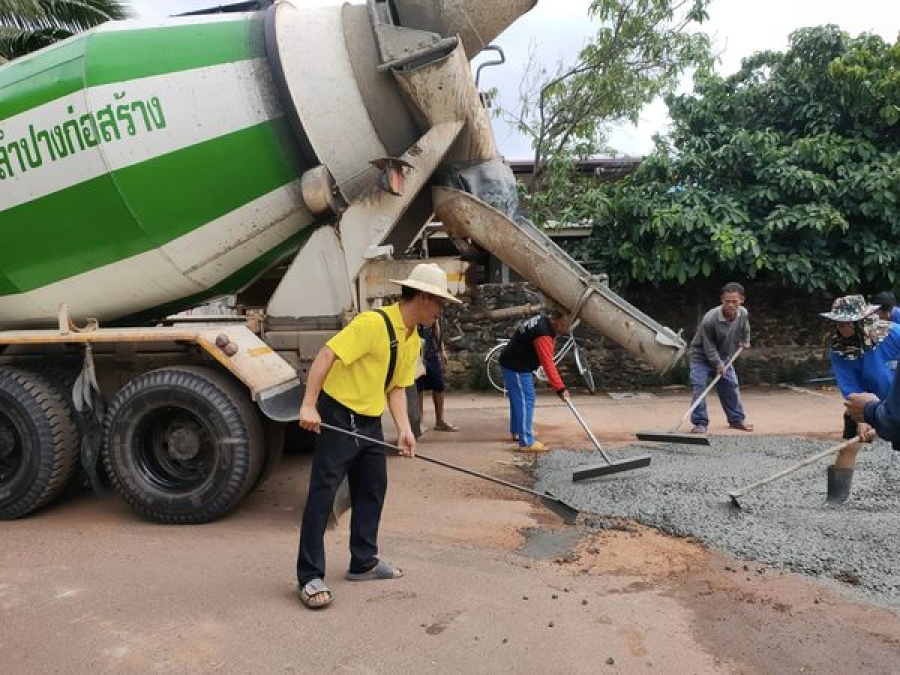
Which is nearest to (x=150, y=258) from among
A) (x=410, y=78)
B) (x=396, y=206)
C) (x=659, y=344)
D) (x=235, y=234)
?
(x=235, y=234)

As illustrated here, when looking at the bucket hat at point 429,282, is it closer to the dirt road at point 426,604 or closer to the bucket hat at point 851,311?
the dirt road at point 426,604

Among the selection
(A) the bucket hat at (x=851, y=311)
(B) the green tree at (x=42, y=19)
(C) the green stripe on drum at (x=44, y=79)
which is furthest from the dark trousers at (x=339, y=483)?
(B) the green tree at (x=42, y=19)

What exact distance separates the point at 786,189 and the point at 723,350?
3.42 meters

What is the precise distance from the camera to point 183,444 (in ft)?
14.4

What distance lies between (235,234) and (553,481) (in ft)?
9.22

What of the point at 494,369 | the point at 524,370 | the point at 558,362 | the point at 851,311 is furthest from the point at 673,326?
the point at 851,311

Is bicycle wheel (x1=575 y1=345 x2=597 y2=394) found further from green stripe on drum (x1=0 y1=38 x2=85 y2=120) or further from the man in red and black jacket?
green stripe on drum (x1=0 y1=38 x2=85 y2=120)

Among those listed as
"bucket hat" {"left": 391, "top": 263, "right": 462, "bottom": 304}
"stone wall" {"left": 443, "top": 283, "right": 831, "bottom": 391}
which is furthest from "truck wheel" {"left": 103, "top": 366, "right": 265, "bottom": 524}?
"stone wall" {"left": 443, "top": 283, "right": 831, "bottom": 391}

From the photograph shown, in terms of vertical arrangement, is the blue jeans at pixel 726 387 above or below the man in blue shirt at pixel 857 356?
below

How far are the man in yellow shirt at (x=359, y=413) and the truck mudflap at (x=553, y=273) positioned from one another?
A: 5.21ft

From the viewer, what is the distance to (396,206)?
4555 millimetres

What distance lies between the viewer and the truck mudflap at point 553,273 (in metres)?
4.87

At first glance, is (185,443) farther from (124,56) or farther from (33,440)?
(124,56)

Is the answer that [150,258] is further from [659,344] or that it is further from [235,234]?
[659,344]
